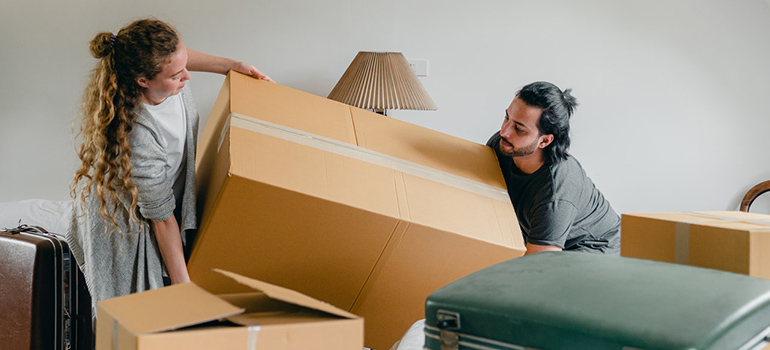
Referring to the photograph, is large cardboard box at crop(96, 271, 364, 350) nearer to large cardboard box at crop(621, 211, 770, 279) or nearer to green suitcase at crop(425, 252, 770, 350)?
green suitcase at crop(425, 252, 770, 350)

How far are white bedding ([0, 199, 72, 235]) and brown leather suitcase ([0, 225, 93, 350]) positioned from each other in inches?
22.9

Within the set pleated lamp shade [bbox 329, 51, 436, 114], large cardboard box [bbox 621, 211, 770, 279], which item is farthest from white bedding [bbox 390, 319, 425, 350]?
pleated lamp shade [bbox 329, 51, 436, 114]

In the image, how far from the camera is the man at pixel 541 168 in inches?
66.6

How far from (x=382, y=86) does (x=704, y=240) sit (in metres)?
1.59

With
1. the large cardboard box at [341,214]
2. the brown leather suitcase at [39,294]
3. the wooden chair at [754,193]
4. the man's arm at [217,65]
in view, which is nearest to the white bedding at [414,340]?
the large cardboard box at [341,214]

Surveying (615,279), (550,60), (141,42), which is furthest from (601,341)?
(550,60)

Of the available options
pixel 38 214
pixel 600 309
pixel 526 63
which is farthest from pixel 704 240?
pixel 38 214

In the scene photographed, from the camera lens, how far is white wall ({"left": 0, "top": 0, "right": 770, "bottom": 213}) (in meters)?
2.80

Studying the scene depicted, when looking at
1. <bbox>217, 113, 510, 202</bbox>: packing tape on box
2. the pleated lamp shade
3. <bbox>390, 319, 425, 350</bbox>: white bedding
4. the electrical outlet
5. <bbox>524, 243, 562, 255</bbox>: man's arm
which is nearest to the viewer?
<bbox>390, 319, 425, 350</bbox>: white bedding

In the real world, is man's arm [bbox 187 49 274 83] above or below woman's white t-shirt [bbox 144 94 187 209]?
above

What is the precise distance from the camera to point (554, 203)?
1.71m

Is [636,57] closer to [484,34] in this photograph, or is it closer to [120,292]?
[484,34]

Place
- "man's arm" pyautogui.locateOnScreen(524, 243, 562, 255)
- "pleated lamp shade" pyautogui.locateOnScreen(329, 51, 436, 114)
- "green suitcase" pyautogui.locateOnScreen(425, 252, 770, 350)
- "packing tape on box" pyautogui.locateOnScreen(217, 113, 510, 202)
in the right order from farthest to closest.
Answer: "pleated lamp shade" pyautogui.locateOnScreen(329, 51, 436, 114)
"man's arm" pyautogui.locateOnScreen(524, 243, 562, 255)
"packing tape on box" pyautogui.locateOnScreen(217, 113, 510, 202)
"green suitcase" pyautogui.locateOnScreen(425, 252, 770, 350)

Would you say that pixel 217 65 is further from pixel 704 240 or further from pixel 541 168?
pixel 704 240
